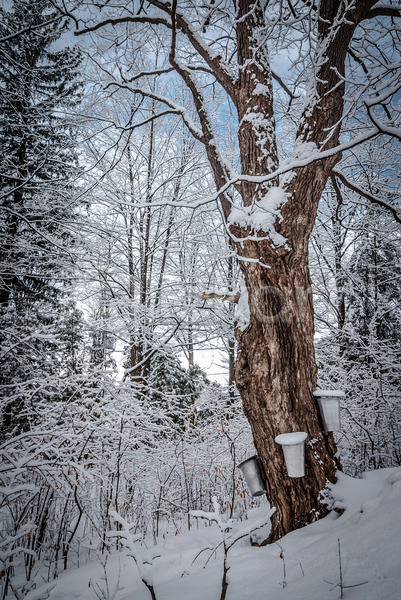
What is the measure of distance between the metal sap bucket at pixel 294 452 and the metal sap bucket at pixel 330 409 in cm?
33

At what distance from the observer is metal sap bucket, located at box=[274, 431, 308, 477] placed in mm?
1959

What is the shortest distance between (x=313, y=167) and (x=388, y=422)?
4523 mm

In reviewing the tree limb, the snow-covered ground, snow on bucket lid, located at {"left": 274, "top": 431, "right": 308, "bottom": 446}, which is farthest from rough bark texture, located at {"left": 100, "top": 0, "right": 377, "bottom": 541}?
the tree limb

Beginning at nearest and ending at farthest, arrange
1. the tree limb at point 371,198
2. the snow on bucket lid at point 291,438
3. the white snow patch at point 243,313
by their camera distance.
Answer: the snow on bucket lid at point 291,438, the white snow patch at point 243,313, the tree limb at point 371,198

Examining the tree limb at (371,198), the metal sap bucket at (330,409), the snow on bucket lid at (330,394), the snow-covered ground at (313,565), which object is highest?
the tree limb at (371,198)

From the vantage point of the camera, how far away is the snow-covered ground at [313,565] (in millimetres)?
1202

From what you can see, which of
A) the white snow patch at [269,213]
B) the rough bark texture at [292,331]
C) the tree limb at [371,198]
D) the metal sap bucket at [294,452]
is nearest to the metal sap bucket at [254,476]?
the rough bark texture at [292,331]

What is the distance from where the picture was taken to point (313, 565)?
1.44m

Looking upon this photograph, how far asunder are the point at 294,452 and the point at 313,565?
1.99 ft

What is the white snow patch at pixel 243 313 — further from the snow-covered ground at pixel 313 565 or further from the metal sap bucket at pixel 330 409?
the snow-covered ground at pixel 313 565

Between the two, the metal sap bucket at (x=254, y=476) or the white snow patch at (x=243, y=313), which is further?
the white snow patch at (x=243, y=313)

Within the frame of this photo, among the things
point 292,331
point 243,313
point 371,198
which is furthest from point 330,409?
point 371,198

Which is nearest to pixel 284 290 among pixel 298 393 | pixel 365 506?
pixel 298 393

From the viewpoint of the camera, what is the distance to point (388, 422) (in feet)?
15.5
